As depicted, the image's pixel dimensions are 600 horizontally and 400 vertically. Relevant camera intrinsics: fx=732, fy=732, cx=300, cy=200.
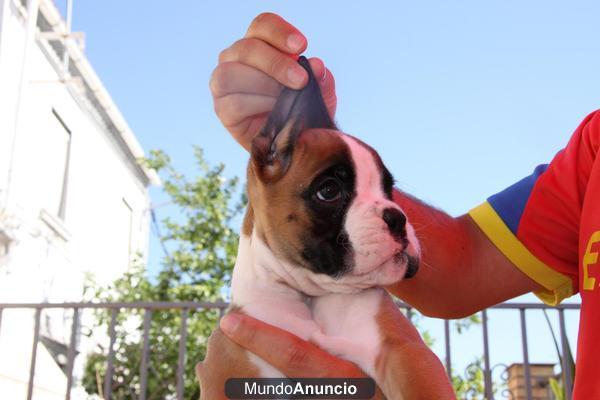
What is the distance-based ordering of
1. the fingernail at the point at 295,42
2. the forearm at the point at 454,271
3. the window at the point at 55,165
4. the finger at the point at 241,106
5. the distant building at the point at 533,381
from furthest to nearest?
the window at the point at 55,165
the distant building at the point at 533,381
the forearm at the point at 454,271
the finger at the point at 241,106
the fingernail at the point at 295,42

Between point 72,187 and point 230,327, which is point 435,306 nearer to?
point 230,327

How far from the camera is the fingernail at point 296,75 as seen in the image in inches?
44.7

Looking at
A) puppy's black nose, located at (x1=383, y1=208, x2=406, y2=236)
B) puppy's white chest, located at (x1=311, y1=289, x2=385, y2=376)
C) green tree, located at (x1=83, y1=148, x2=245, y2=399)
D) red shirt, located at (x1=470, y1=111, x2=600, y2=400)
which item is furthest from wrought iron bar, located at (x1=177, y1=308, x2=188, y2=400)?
puppy's black nose, located at (x1=383, y1=208, x2=406, y2=236)

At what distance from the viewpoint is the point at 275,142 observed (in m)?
1.21

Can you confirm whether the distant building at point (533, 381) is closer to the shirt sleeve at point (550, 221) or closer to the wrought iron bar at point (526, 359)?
the wrought iron bar at point (526, 359)

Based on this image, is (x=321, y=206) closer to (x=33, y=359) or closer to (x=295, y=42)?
(x=295, y=42)

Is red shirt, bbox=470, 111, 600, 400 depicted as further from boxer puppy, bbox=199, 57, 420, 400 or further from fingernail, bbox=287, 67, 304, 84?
fingernail, bbox=287, 67, 304, 84

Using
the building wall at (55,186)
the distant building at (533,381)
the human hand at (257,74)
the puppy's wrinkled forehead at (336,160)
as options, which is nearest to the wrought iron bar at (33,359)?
the building wall at (55,186)

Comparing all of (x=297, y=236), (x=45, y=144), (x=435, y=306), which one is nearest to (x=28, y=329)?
(x=45, y=144)

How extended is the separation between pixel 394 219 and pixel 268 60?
1.12 feet

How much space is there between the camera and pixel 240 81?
135 cm

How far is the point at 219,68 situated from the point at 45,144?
6.76 meters

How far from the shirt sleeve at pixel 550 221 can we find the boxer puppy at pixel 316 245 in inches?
31.2

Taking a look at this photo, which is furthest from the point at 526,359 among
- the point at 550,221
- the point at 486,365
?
the point at 550,221
